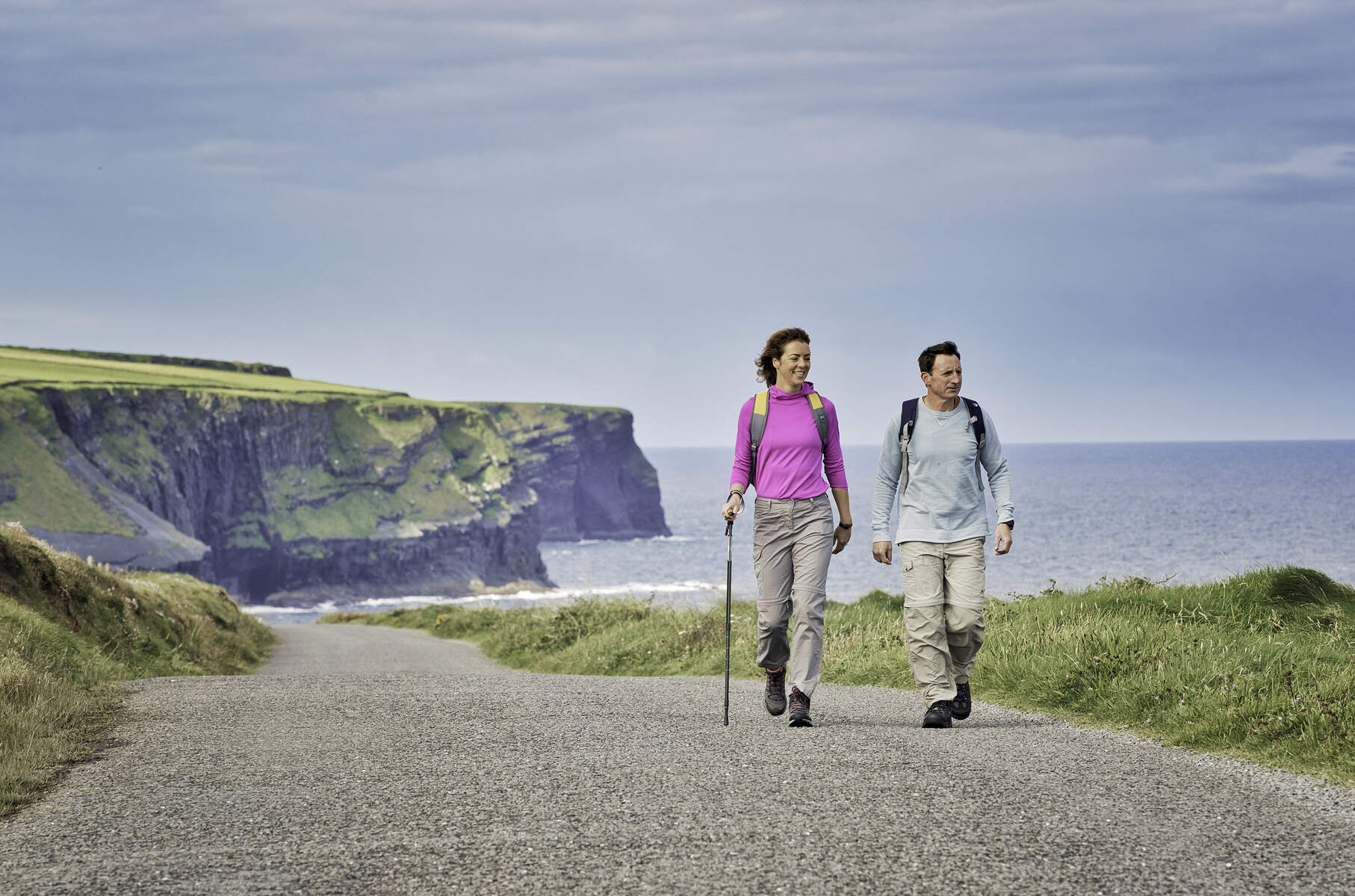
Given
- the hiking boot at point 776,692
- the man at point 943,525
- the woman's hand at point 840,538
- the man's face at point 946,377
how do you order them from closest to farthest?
the woman's hand at point 840,538, the man at point 943,525, the man's face at point 946,377, the hiking boot at point 776,692

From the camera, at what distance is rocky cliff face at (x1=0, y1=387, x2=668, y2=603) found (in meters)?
96.0

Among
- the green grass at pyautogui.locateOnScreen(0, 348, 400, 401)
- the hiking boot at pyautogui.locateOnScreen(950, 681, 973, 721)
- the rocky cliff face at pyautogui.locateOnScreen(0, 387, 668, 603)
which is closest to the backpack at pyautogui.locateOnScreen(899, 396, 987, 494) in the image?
the hiking boot at pyautogui.locateOnScreen(950, 681, 973, 721)

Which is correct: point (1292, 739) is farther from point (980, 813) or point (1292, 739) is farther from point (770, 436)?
point (770, 436)

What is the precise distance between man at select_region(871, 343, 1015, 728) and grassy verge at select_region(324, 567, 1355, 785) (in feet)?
3.76

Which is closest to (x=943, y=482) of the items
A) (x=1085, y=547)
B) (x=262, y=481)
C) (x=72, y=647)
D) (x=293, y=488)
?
(x=72, y=647)

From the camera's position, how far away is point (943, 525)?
7.44 m

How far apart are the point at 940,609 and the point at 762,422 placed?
1769 millimetres

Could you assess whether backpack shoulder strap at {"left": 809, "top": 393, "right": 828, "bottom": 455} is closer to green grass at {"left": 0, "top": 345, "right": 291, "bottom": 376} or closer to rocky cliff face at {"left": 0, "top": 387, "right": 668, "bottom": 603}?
rocky cliff face at {"left": 0, "top": 387, "right": 668, "bottom": 603}

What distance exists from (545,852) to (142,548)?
3683 inches

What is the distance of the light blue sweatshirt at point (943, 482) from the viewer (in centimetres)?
743

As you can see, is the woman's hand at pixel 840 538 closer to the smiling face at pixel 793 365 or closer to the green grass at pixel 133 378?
the smiling face at pixel 793 365

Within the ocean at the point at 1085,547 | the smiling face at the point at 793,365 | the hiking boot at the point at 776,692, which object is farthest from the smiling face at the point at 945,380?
the ocean at the point at 1085,547

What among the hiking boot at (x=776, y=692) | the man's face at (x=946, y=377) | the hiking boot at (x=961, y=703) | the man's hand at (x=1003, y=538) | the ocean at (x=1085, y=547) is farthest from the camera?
the ocean at (x=1085, y=547)

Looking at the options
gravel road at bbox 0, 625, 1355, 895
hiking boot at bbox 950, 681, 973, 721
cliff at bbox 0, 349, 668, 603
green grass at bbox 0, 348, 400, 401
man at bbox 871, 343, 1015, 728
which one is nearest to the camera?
gravel road at bbox 0, 625, 1355, 895
